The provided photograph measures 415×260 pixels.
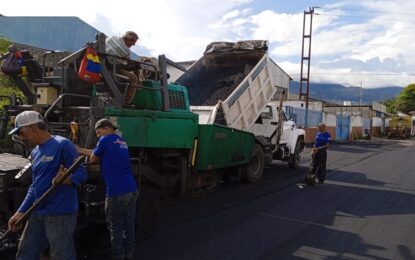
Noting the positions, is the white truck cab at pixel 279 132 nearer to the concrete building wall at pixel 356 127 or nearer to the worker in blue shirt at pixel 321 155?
the worker in blue shirt at pixel 321 155

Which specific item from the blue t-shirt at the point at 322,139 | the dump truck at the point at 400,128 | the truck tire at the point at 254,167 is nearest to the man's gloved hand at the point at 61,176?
the truck tire at the point at 254,167

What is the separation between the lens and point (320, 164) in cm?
1210

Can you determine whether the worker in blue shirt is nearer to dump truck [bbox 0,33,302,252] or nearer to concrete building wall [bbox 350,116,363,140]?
dump truck [bbox 0,33,302,252]

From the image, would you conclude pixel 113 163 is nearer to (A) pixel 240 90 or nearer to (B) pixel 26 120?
(B) pixel 26 120

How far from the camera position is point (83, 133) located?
6.31m

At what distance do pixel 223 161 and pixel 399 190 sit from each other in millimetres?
4785

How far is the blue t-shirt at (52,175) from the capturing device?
3.81 meters

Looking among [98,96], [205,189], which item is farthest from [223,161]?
[98,96]

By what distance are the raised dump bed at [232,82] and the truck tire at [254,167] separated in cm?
70

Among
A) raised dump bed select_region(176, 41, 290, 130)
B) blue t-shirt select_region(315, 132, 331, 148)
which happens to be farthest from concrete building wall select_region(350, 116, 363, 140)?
raised dump bed select_region(176, 41, 290, 130)

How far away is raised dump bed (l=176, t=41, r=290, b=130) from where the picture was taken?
10648 mm

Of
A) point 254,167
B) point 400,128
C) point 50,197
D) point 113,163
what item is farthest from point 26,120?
point 400,128

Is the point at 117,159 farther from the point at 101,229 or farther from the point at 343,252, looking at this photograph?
the point at 343,252

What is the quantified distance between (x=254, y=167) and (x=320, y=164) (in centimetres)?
175
